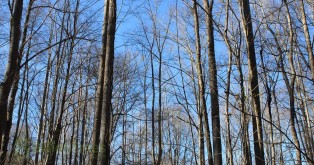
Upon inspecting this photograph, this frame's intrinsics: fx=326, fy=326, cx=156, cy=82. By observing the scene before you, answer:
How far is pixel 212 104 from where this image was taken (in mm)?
5969

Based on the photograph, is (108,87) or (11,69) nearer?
(11,69)

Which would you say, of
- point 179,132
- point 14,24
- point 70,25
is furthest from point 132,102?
point 14,24

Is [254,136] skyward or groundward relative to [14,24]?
groundward

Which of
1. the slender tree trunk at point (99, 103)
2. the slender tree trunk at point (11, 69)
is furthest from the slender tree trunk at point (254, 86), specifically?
the slender tree trunk at point (99, 103)

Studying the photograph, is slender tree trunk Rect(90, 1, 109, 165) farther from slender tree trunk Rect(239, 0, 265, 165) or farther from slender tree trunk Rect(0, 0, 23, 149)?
slender tree trunk Rect(239, 0, 265, 165)

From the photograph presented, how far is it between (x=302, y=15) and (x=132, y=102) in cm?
1085

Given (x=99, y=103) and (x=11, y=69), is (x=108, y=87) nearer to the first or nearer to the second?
(x=99, y=103)

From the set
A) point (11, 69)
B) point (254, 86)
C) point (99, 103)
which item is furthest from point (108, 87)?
point (254, 86)

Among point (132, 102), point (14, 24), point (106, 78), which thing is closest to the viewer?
point (14, 24)

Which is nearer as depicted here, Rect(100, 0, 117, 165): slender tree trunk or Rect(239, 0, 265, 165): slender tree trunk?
Rect(239, 0, 265, 165): slender tree trunk

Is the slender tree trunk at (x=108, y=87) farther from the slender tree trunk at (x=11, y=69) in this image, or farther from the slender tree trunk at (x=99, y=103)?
the slender tree trunk at (x=11, y=69)

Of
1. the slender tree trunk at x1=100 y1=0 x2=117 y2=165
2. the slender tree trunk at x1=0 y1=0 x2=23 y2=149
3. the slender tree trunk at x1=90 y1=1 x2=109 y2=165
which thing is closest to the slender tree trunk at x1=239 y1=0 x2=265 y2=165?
the slender tree trunk at x1=100 y1=0 x2=117 y2=165

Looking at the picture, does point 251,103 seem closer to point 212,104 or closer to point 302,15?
point 212,104

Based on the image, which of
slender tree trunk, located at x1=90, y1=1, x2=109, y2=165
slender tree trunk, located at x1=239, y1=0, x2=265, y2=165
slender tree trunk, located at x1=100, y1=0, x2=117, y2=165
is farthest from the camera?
slender tree trunk, located at x1=90, y1=1, x2=109, y2=165
